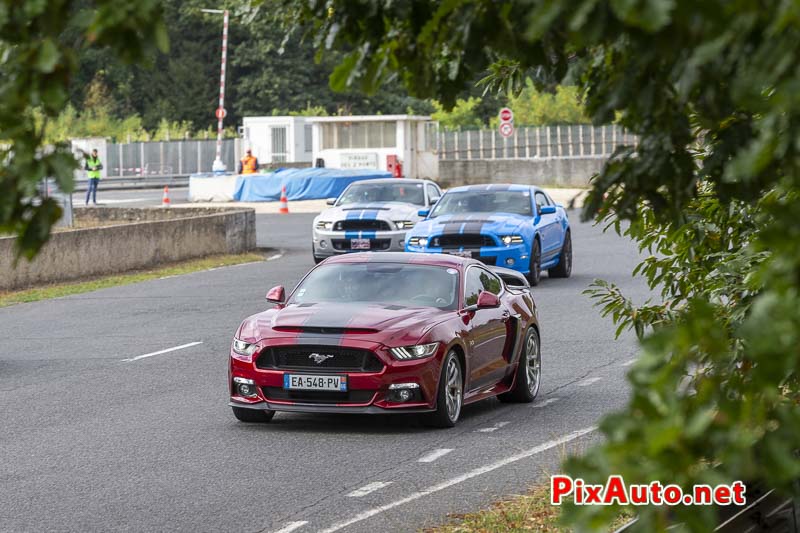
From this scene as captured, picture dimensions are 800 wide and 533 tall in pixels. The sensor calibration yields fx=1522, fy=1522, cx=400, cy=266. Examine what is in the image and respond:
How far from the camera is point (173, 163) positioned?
7531 cm

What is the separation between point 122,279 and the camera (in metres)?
26.1

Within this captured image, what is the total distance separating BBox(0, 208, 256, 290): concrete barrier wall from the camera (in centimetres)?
2495

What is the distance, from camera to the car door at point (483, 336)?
1245 centimetres

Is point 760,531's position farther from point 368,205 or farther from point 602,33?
point 368,205

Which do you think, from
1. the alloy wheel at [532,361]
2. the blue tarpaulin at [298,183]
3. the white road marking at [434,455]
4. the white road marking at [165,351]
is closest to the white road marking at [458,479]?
the white road marking at [434,455]

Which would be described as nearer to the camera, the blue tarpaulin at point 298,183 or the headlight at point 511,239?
the headlight at point 511,239

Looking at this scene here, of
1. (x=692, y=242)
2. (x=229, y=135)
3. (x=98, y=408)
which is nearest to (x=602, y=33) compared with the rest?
(x=692, y=242)

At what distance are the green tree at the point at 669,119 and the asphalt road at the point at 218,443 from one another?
3.74m

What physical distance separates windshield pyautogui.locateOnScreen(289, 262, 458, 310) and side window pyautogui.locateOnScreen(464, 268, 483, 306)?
110 mm

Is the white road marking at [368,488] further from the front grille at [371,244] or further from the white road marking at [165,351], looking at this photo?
the front grille at [371,244]

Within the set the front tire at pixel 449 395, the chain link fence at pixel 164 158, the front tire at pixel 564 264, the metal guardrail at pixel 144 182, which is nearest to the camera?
the front tire at pixel 449 395

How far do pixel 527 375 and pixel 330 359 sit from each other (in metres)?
2.47

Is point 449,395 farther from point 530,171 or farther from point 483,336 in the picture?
point 530,171

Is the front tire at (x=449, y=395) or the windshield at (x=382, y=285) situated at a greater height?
the windshield at (x=382, y=285)
